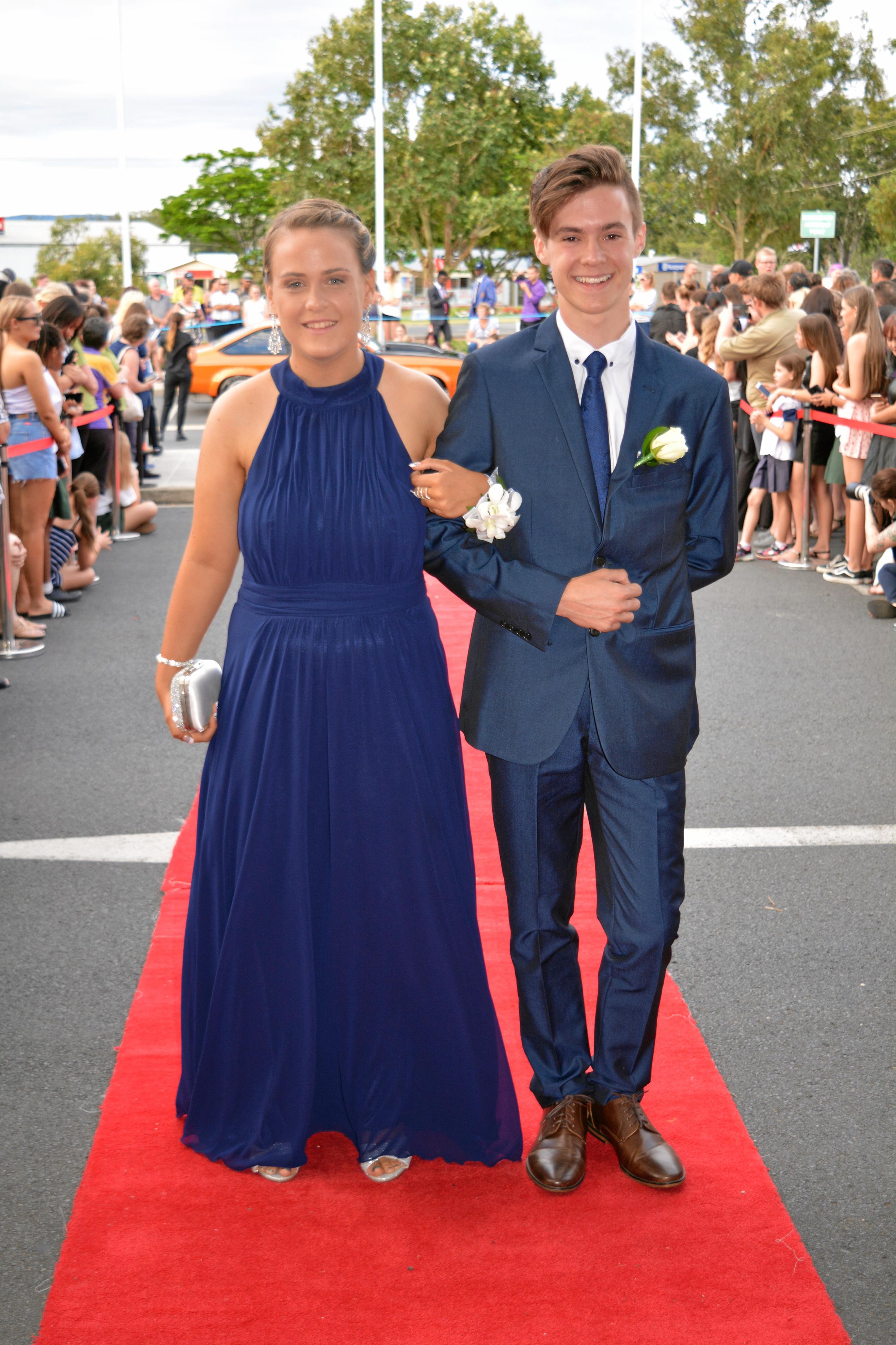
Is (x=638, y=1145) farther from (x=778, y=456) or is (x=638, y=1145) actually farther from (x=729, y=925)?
(x=778, y=456)

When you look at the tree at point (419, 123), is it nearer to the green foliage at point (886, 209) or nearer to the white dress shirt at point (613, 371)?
the green foliage at point (886, 209)

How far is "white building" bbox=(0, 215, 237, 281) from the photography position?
6900 cm

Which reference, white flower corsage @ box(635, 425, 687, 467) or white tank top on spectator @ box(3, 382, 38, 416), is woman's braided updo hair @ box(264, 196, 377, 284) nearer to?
white flower corsage @ box(635, 425, 687, 467)

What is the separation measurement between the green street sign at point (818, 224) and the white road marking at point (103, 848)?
1332 inches

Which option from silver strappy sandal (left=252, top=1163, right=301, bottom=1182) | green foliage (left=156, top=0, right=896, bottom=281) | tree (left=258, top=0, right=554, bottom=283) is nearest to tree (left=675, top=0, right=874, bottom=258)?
green foliage (left=156, top=0, right=896, bottom=281)

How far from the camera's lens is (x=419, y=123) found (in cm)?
4603

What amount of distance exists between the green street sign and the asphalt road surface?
29754 millimetres

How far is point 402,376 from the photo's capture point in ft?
10.0

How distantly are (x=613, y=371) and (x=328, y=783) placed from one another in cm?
112

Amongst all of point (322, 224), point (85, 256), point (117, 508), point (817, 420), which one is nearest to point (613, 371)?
point (322, 224)

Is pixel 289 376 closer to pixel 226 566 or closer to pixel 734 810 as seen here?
pixel 226 566

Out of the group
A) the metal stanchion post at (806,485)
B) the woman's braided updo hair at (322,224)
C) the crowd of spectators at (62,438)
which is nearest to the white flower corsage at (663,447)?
the woman's braided updo hair at (322,224)

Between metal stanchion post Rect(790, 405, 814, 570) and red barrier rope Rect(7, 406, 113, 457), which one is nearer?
red barrier rope Rect(7, 406, 113, 457)

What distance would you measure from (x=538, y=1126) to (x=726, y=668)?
5008mm
